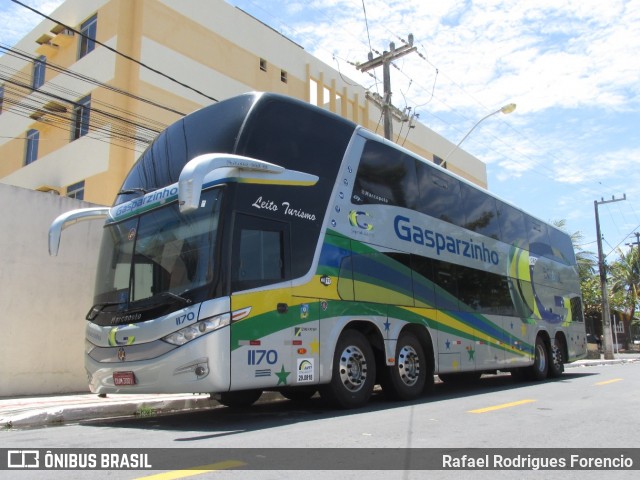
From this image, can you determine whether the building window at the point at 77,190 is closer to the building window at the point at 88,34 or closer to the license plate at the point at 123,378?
the building window at the point at 88,34

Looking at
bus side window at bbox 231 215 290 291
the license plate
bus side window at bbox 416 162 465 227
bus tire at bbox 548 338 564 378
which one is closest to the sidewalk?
the license plate

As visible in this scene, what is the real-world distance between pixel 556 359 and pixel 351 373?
9658 mm

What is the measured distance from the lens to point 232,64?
22828 millimetres

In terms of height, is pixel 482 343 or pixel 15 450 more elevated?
pixel 482 343

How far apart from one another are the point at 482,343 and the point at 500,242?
2.90m

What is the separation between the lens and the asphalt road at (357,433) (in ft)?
14.6

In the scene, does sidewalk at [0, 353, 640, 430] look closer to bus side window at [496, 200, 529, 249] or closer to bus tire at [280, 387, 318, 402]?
bus tire at [280, 387, 318, 402]

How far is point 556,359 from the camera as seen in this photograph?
15.5 meters

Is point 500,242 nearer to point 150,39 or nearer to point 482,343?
point 482,343

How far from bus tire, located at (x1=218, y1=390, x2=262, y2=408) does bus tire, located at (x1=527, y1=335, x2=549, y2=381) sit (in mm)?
8375
